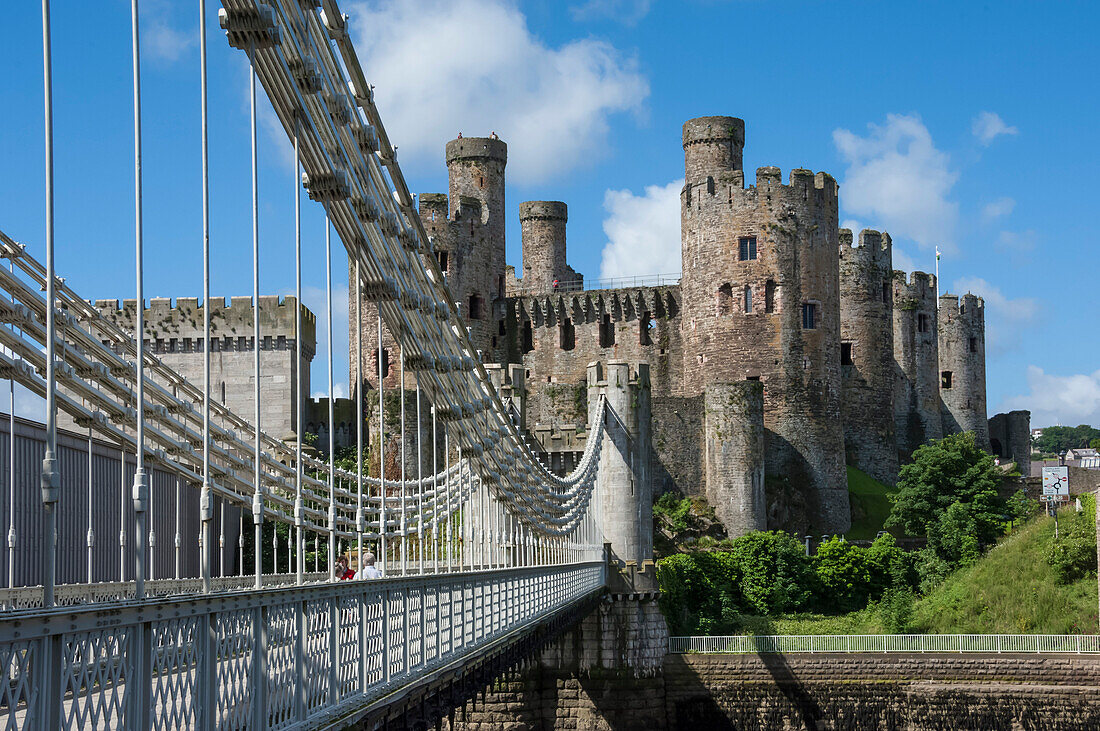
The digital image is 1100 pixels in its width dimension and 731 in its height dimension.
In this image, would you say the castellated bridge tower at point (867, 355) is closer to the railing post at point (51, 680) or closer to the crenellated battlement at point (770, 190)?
the crenellated battlement at point (770, 190)

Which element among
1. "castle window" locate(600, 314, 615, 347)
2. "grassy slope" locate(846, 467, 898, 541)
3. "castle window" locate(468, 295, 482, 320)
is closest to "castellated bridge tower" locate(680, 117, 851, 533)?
"grassy slope" locate(846, 467, 898, 541)

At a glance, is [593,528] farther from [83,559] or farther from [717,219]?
[717,219]

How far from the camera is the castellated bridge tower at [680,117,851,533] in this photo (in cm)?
4041

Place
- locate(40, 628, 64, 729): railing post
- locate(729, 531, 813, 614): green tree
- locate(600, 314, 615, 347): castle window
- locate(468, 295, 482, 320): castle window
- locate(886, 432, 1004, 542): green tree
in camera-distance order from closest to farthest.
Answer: locate(40, 628, 64, 729): railing post, locate(729, 531, 813, 614): green tree, locate(886, 432, 1004, 542): green tree, locate(468, 295, 482, 320): castle window, locate(600, 314, 615, 347): castle window

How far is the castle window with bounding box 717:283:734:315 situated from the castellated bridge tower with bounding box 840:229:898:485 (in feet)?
18.4

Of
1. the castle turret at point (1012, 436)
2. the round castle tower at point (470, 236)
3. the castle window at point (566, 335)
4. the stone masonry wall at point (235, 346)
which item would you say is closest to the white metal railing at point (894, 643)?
the stone masonry wall at point (235, 346)

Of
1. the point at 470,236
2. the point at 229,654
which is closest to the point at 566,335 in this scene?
the point at 470,236

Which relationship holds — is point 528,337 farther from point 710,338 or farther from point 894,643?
point 894,643

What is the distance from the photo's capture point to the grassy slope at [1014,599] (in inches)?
1081

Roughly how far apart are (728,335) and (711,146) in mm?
5910

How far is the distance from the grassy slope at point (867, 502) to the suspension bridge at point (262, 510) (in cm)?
2155

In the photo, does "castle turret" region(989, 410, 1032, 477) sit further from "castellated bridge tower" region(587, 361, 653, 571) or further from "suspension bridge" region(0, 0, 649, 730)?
"suspension bridge" region(0, 0, 649, 730)

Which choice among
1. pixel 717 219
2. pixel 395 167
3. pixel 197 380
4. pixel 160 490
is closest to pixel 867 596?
pixel 717 219

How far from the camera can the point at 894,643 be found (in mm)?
25953
